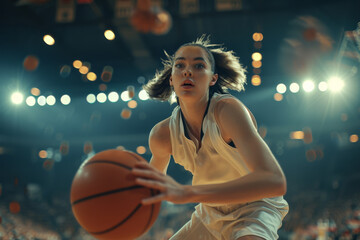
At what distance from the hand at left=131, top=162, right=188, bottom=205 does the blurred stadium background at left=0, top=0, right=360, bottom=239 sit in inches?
233

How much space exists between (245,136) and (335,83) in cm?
1180

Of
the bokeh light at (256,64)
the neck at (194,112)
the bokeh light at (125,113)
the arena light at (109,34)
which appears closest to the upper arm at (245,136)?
the neck at (194,112)

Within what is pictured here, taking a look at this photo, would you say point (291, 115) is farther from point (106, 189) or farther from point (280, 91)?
point (106, 189)

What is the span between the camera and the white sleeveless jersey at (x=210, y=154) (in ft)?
6.96

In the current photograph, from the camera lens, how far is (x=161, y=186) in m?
1.40

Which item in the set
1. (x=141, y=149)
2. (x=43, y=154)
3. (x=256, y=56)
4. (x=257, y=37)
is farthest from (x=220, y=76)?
(x=43, y=154)

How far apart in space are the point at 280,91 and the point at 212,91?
37.1 ft

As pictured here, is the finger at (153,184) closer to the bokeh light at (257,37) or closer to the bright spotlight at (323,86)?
the bokeh light at (257,37)

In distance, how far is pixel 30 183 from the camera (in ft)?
58.3

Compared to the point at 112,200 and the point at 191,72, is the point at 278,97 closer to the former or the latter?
the point at 191,72

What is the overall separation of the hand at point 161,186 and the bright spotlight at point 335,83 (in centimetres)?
1212

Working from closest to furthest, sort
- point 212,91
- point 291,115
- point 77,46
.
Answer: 1. point 212,91
2. point 77,46
3. point 291,115

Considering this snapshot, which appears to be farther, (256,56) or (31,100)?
(31,100)

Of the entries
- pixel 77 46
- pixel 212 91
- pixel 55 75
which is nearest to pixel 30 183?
pixel 55 75
